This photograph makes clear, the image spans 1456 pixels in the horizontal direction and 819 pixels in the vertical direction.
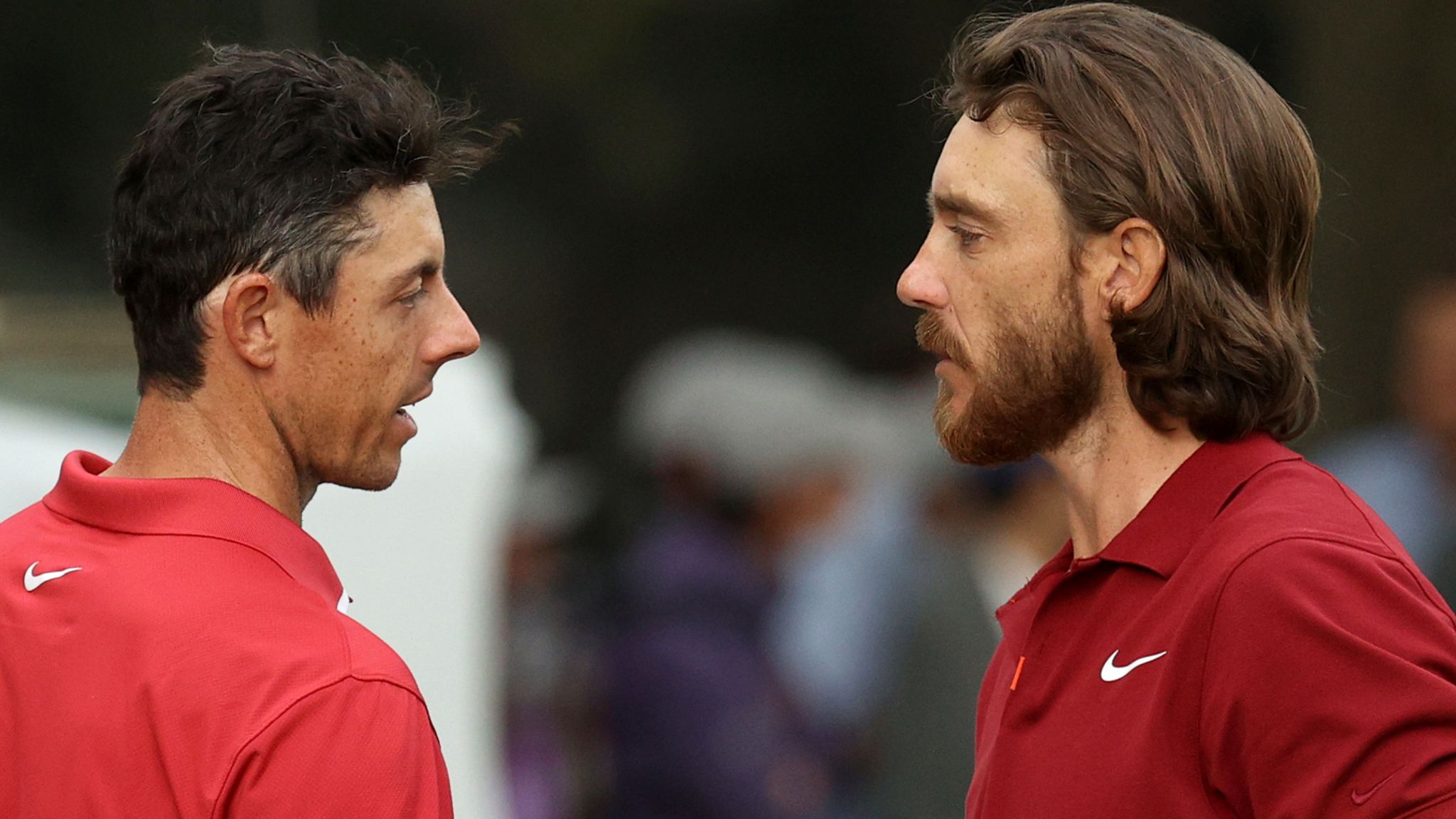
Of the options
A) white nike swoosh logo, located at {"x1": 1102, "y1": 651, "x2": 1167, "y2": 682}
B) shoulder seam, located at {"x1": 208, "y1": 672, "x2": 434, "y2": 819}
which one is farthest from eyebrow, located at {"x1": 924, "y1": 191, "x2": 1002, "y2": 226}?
shoulder seam, located at {"x1": 208, "y1": 672, "x2": 434, "y2": 819}

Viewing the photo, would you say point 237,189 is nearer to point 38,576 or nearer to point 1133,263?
point 38,576

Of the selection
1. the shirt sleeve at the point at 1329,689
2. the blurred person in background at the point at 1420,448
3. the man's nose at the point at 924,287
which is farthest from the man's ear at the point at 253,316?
the blurred person in background at the point at 1420,448

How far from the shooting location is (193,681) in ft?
5.23

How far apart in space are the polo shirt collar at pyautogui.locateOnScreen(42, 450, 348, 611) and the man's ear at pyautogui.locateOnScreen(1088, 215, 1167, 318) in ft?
3.13

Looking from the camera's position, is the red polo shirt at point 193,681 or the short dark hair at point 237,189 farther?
the short dark hair at point 237,189

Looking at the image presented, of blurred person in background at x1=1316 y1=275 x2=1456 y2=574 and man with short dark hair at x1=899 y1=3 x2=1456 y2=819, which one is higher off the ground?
man with short dark hair at x1=899 y1=3 x2=1456 y2=819

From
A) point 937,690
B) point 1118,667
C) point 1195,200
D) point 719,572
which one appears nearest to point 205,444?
point 1118,667

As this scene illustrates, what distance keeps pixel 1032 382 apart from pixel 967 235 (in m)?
0.20

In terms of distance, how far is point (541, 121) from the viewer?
5.18 meters

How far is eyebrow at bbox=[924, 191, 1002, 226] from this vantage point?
6.60 ft

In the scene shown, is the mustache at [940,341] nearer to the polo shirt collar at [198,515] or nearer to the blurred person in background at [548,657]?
the polo shirt collar at [198,515]

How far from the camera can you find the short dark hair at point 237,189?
181cm

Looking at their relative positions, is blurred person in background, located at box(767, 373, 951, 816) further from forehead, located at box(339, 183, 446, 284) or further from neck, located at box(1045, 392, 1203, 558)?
forehead, located at box(339, 183, 446, 284)

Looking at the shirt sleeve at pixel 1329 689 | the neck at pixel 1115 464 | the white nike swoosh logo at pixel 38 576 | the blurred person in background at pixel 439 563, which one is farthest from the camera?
the blurred person in background at pixel 439 563
